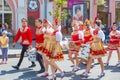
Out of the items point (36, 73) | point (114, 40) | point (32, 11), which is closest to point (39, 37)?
point (36, 73)

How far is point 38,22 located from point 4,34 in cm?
302

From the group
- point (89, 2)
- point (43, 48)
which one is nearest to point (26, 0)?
point (89, 2)

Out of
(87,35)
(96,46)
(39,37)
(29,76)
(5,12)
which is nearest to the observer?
(96,46)

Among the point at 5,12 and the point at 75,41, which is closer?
the point at 75,41

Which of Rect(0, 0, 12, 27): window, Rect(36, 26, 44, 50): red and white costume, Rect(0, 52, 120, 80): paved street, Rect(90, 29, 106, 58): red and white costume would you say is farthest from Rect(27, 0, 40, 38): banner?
Rect(90, 29, 106, 58): red and white costume

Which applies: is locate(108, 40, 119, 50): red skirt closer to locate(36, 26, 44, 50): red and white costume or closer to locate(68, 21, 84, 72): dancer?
locate(68, 21, 84, 72): dancer

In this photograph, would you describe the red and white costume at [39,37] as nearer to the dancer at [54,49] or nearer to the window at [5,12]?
the dancer at [54,49]

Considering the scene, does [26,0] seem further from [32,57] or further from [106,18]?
[32,57]

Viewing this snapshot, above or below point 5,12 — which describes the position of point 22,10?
above

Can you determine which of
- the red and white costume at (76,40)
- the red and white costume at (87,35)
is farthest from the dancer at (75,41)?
the red and white costume at (87,35)

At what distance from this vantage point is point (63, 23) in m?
29.3

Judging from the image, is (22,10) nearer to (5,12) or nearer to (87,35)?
(5,12)

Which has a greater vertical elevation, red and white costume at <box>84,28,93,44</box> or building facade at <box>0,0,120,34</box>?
building facade at <box>0,0,120,34</box>

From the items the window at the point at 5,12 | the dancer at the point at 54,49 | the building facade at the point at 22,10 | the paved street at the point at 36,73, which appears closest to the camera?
the dancer at the point at 54,49
